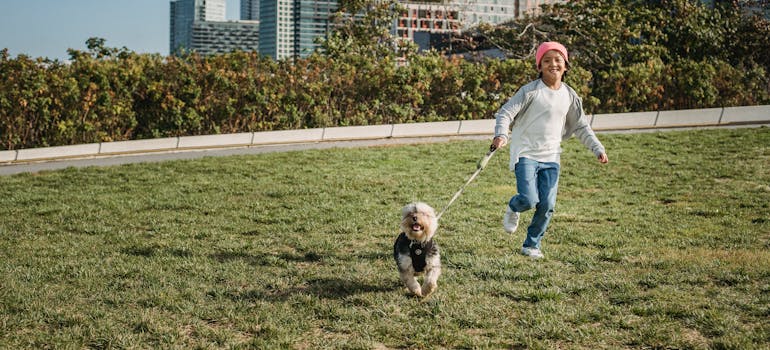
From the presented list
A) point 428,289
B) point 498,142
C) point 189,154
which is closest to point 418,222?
point 428,289

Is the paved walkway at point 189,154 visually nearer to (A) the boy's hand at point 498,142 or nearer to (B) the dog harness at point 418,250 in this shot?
(A) the boy's hand at point 498,142


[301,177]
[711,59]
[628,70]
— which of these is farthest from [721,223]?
[711,59]

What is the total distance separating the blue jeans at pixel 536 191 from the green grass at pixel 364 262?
0.27m

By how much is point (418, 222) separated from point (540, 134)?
1.84 metres

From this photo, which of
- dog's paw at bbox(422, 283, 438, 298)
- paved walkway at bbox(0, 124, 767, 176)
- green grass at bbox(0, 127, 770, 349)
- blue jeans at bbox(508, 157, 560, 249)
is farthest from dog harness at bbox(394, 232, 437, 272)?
paved walkway at bbox(0, 124, 767, 176)

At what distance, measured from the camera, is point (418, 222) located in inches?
183

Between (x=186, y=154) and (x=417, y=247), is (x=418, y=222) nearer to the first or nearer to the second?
(x=417, y=247)

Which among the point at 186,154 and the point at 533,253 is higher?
the point at 533,253

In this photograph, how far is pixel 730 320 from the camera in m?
4.28

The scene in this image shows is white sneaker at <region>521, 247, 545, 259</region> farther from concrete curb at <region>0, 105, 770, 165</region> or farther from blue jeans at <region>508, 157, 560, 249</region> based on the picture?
concrete curb at <region>0, 105, 770, 165</region>

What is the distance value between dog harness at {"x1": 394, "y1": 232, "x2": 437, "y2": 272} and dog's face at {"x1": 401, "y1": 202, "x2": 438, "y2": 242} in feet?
0.18

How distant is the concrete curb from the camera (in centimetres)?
1398

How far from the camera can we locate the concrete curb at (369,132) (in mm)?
13977

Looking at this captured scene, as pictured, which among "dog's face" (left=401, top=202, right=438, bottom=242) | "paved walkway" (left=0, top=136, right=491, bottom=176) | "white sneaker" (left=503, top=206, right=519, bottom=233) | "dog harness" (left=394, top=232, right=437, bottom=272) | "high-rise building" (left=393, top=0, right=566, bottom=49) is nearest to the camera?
"dog's face" (left=401, top=202, right=438, bottom=242)
